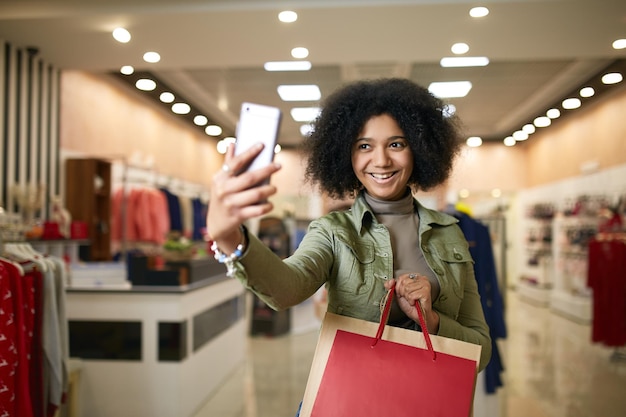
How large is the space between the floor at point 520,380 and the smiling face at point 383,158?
2.77 m

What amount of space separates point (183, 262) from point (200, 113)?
51.2 inches

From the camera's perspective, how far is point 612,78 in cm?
548

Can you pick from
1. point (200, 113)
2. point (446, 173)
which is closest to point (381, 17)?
point (200, 113)

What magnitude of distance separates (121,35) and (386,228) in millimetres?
4063

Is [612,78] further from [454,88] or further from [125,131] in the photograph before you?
[125,131]

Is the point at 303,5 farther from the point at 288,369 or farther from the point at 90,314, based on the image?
the point at 288,369

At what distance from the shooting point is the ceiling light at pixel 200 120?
3.76m

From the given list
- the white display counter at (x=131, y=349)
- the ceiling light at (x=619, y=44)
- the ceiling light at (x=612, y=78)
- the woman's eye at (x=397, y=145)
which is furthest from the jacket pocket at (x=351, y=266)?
the ceiling light at (x=612, y=78)

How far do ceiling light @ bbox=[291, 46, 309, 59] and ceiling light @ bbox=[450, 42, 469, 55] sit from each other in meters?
1.30

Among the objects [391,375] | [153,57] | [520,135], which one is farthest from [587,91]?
[391,375]

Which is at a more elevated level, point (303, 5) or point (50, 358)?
point (303, 5)

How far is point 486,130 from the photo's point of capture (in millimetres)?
7645

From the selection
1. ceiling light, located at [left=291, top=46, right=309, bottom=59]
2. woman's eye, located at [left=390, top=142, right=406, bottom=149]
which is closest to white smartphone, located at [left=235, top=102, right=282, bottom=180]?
woman's eye, located at [left=390, top=142, right=406, bottom=149]

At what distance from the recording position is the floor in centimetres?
459
